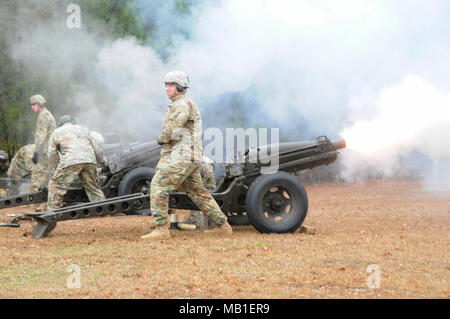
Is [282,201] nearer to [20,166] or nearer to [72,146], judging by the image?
[72,146]

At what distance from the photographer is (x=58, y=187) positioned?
9.80 meters

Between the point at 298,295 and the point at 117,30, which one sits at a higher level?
the point at 117,30

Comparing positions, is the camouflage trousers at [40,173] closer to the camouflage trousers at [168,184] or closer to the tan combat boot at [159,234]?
the camouflage trousers at [168,184]

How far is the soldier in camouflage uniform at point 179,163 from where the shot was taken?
25.8 feet

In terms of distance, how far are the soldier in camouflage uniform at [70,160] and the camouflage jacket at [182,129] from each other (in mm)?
2273

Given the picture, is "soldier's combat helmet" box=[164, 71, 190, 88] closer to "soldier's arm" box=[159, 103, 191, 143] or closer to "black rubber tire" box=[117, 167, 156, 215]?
"soldier's arm" box=[159, 103, 191, 143]

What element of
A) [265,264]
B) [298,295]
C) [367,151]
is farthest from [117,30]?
[298,295]

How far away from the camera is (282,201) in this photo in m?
8.38

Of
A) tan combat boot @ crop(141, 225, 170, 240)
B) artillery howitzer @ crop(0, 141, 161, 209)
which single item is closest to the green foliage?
artillery howitzer @ crop(0, 141, 161, 209)

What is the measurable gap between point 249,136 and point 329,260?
7330mm

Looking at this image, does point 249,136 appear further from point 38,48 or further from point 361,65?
point 38,48

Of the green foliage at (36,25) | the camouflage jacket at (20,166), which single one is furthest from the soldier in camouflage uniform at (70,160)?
the green foliage at (36,25)

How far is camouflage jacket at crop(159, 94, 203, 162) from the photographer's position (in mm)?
7938
